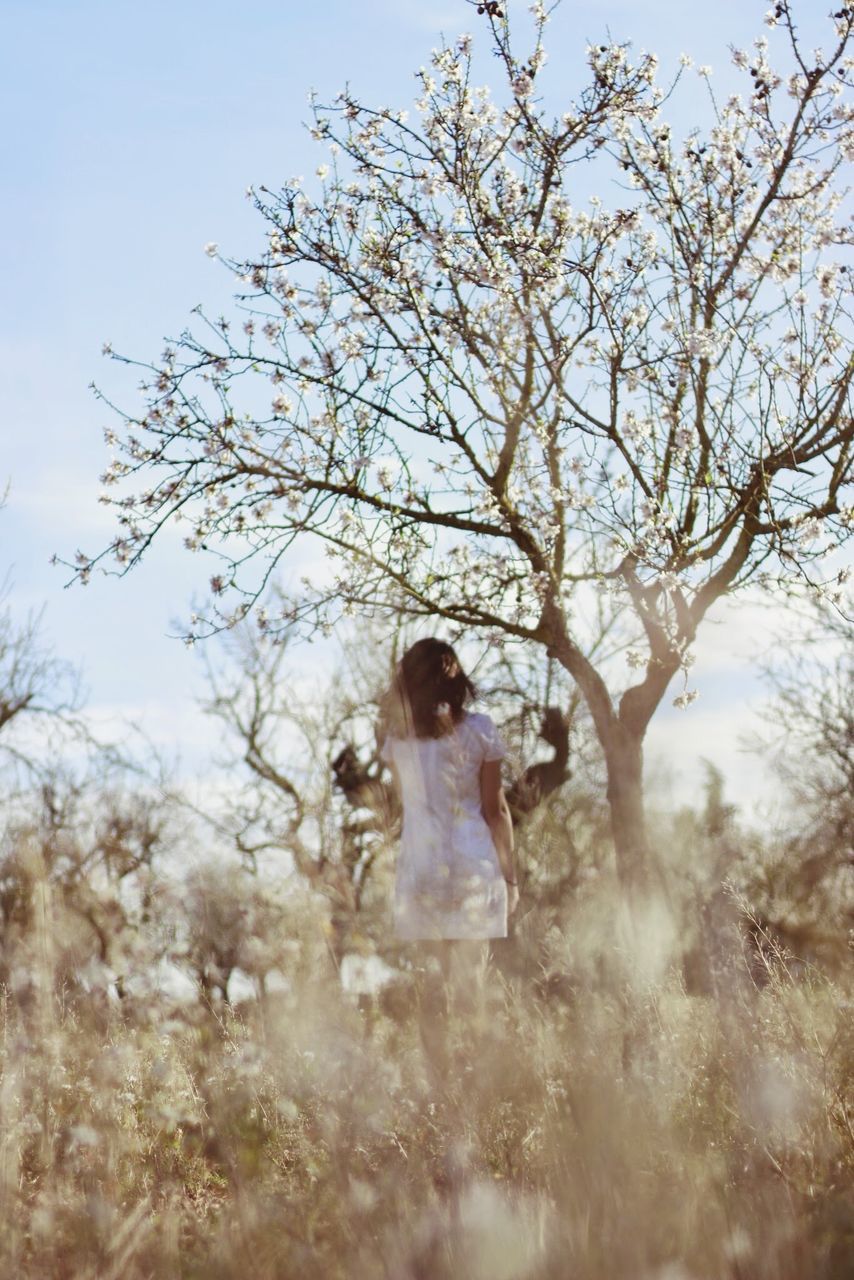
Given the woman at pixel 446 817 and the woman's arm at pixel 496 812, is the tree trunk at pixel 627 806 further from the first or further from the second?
the woman's arm at pixel 496 812

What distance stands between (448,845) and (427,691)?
73 centimetres

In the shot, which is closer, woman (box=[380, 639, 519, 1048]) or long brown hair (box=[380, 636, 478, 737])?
woman (box=[380, 639, 519, 1048])

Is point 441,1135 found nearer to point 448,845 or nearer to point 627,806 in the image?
point 448,845

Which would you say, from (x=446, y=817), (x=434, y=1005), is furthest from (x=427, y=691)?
(x=434, y=1005)

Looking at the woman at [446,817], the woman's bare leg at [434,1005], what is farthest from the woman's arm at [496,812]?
the woman's bare leg at [434,1005]

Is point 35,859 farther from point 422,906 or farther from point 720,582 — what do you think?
point 720,582

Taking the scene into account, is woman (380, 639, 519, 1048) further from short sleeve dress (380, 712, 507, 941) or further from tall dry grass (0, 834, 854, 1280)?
tall dry grass (0, 834, 854, 1280)

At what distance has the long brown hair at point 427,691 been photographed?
19.5 ft

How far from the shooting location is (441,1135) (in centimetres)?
396

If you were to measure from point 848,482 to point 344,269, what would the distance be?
4513 mm

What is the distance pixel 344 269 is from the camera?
10.3 m

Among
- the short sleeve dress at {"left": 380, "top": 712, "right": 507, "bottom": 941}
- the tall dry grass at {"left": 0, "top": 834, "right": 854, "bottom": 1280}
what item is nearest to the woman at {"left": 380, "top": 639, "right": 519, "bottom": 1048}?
the short sleeve dress at {"left": 380, "top": 712, "right": 507, "bottom": 941}

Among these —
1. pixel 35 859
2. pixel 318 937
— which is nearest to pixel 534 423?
pixel 318 937

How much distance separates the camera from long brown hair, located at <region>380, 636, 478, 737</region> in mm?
5941
